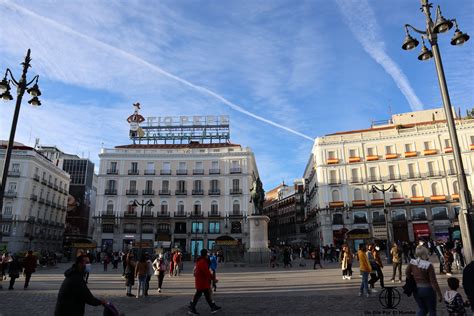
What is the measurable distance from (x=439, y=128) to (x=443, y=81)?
1856 inches

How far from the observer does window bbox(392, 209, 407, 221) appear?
158 feet

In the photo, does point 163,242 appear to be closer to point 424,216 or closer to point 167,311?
point 424,216

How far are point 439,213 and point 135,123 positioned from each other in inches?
1899

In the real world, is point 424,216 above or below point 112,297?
above

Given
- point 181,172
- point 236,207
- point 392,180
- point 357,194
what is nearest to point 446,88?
point 357,194

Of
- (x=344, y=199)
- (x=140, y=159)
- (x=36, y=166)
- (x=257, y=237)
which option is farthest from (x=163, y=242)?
(x=257, y=237)

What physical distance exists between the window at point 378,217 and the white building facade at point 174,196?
17.8 meters

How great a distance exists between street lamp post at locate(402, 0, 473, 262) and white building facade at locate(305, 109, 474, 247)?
38849 millimetres

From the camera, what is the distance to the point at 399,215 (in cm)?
4847

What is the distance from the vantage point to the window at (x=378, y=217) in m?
48.6

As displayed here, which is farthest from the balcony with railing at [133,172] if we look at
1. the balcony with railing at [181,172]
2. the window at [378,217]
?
the window at [378,217]

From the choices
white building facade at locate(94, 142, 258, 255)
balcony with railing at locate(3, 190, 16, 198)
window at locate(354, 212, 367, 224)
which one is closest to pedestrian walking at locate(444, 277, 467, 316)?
window at locate(354, 212, 367, 224)

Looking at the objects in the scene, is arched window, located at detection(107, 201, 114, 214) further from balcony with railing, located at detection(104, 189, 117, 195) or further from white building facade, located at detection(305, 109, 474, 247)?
white building facade, located at detection(305, 109, 474, 247)

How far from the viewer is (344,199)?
5141 cm
